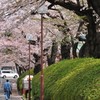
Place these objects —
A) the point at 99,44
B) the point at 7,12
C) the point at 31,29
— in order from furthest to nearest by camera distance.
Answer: the point at 31,29 < the point at 7,12 < the point at 99,44

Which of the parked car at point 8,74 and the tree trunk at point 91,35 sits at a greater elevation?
the tree trunk at point 91,35

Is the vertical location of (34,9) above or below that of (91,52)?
above

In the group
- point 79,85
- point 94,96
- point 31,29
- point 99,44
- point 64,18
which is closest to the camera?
point 94,96

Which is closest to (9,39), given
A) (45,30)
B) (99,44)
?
(45,30)

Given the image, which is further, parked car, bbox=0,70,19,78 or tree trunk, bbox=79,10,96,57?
parked car, bbox=0,70,19,78

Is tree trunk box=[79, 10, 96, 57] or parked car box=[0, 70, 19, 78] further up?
tree trunk box=[79, 10, 96, 57]

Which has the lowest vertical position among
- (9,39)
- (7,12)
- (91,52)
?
(9,39)

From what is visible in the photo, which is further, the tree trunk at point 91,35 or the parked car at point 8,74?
the parked car at point 8,74

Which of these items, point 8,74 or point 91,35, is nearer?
point 91,35

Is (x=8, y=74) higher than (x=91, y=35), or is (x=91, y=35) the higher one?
(x=91, y=35)

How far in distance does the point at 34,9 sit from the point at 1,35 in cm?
1868

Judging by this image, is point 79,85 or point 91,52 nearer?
point 79,85

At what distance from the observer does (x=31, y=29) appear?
31.9 meters

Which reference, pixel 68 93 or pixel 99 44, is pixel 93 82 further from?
pixel 99 44
